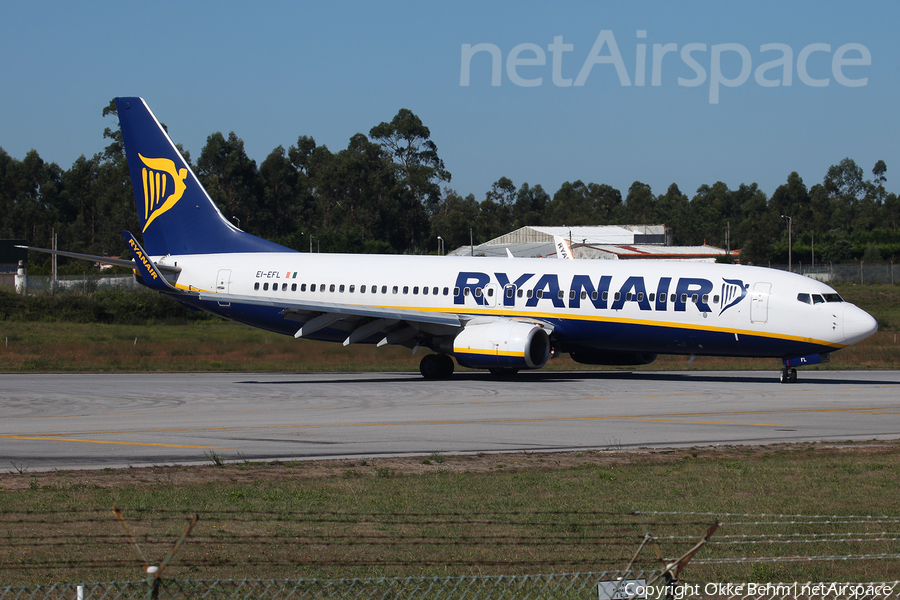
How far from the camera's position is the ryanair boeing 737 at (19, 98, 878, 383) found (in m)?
29.9

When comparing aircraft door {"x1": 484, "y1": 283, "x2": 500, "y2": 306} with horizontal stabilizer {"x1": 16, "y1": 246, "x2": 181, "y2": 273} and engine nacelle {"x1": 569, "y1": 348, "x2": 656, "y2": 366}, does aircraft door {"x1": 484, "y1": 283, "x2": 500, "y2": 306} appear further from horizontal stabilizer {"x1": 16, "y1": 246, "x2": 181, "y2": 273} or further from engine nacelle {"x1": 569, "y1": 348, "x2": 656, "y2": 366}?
horizontal stabilizer {"x1": 16, "y1": 246, "x2": 181, "y2": 273}

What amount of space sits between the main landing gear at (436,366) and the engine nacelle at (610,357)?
14.2 feet

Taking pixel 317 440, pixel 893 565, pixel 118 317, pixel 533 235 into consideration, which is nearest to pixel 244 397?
pixel 317 440

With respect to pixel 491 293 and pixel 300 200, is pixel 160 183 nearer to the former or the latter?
pixel 491 293

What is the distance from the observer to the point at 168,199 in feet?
127

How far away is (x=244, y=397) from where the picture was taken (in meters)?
26.8

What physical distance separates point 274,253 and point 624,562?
3044 cm

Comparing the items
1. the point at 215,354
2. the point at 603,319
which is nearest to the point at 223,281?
the point at 215,354

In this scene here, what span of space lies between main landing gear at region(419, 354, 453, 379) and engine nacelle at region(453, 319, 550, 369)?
1935 millimetres

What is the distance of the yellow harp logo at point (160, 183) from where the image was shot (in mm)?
38500

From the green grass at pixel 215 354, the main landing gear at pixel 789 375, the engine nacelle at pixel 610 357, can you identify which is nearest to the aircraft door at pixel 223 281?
the green grass at pixel 215 354

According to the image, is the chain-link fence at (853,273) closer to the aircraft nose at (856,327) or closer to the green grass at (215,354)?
the green grass at (215,354)

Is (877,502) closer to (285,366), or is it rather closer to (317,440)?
(317,440)

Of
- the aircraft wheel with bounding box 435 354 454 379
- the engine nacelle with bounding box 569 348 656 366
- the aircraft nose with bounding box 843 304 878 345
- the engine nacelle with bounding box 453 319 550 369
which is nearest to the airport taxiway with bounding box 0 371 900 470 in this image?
the engine nacelle with bounding box 569 348 656 366
